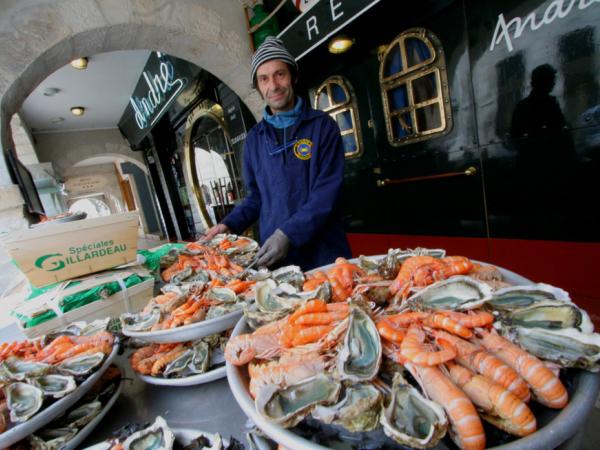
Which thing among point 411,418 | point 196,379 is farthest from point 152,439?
point 411,418

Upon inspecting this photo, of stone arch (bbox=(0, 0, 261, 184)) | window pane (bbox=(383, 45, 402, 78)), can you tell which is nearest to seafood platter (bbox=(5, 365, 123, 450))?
stone arch (bbox=(0, 0, 261, 184))

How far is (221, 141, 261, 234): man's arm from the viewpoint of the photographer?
2.07 meters

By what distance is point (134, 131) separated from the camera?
24.1 feet

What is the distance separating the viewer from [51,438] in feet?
2.32

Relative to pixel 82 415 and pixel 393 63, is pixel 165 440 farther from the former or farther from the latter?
pixel 393 63

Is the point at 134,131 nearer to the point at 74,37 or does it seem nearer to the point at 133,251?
the point at 74,37

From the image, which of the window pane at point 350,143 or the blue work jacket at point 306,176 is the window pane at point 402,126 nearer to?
the window pane at point 350,143

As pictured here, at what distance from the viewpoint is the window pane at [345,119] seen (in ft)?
12.3

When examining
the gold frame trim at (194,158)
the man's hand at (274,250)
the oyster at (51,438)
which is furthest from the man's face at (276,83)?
the gold frame trim at (194,158)

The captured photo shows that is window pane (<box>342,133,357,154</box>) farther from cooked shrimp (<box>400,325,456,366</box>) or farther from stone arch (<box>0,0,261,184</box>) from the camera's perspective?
cooked shrimp (<box>400,325,456,366</box>)

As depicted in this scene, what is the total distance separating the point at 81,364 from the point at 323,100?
390 centimetres

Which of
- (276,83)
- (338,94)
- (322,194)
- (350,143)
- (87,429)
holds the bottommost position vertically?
(87,429)

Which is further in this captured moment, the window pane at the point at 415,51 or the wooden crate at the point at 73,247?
the window pane at the point at 415,51

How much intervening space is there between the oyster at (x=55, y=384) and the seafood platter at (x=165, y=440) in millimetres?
167
